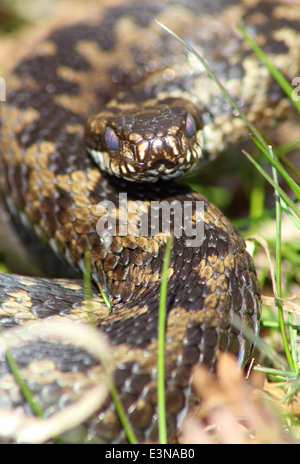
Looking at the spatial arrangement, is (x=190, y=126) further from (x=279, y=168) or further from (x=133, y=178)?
(x=279, y=168)

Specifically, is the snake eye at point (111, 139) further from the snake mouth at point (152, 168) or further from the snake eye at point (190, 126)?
the snake eye at point (190, 126)

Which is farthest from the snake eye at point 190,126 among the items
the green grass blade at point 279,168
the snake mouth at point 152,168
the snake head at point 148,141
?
the green grass blade at point 279,168

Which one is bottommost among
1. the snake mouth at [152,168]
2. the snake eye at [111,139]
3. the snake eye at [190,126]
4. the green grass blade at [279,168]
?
the green grass blade at [279,168]

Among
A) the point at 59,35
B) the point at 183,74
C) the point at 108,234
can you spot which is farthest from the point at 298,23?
the point at 108,234

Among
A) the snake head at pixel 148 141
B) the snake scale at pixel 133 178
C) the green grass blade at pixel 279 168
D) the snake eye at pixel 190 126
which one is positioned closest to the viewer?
the snake scale at pixel 133 178
